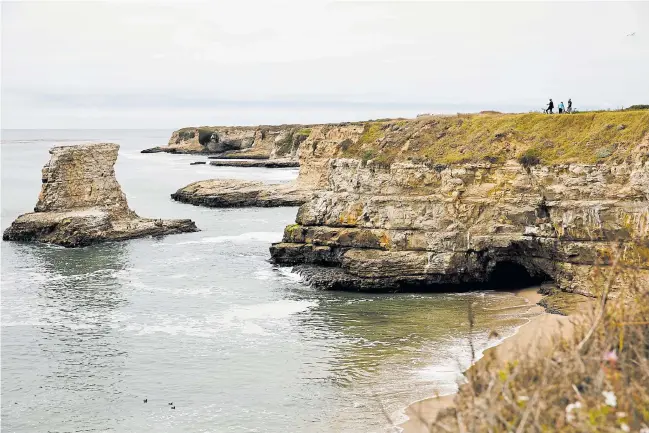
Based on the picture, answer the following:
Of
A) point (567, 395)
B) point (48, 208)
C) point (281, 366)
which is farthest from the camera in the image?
point (48, 208)

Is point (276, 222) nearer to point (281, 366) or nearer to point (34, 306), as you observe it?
point (34, 306)

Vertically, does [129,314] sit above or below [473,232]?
below

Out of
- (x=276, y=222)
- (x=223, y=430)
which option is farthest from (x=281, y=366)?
(x=276, y=222)

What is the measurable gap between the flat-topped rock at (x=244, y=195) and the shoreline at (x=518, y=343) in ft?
131

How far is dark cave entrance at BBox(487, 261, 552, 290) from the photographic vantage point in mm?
31922

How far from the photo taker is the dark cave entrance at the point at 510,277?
31.9 m

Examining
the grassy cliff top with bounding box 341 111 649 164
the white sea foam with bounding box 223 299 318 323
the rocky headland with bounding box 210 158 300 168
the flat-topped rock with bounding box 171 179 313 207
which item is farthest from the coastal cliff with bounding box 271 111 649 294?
the rocky headland with bounding box 210 158 300 168

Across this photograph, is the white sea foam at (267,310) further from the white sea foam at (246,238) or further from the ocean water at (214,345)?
the white sea foam at (246,238)

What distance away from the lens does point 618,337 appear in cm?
1016

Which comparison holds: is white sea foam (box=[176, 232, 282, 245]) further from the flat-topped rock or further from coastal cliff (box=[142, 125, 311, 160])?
coastal cliff (box=[142, 125, 311, 160])

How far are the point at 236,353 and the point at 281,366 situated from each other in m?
2.02

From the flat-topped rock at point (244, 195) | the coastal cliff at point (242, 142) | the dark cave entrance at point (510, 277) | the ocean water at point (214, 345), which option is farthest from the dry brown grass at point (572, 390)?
the coastal cliff at point (242, 142)

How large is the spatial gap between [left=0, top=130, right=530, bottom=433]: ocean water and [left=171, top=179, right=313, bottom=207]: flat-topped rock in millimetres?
26910

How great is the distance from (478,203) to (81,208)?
1114 inches
